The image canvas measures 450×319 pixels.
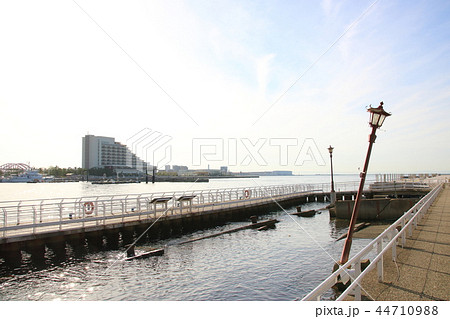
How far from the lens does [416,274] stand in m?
6.99

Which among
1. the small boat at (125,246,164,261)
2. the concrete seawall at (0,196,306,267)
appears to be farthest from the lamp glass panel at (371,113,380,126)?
the concrete seawall at (0,196,306,267)

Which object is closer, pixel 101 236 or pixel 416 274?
pixel 416 274

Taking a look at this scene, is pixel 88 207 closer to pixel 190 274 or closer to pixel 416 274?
pixel 190 274

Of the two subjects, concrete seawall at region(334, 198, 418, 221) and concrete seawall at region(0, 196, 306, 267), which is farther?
concrete seawall at region(334, 198, 418, 221)

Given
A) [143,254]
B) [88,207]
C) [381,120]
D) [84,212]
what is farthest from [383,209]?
[84,212]

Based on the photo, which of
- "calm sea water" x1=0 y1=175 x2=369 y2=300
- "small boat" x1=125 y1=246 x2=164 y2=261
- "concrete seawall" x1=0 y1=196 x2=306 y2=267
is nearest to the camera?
"calm sea water" x1=0 y1=175 x2=369 y2=300

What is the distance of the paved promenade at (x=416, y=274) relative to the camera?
5.84 m

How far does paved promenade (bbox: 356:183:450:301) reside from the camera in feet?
19.2

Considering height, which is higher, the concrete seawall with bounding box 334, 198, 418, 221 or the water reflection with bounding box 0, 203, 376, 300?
the concrete seawall with bounding box 334, 198, 418, 221

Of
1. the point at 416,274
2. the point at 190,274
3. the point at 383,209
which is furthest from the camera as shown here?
the point at 383,209

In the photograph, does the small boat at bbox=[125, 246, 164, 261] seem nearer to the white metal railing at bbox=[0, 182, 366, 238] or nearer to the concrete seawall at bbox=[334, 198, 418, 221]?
the white metal railing at bbox=[0, 182, 366, 238]

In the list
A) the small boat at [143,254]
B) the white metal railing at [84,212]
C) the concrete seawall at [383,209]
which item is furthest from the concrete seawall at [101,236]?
the concrete seawall at [383,209]

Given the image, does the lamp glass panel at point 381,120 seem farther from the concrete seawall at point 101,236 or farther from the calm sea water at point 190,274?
the concrete seawall at point 101,236
